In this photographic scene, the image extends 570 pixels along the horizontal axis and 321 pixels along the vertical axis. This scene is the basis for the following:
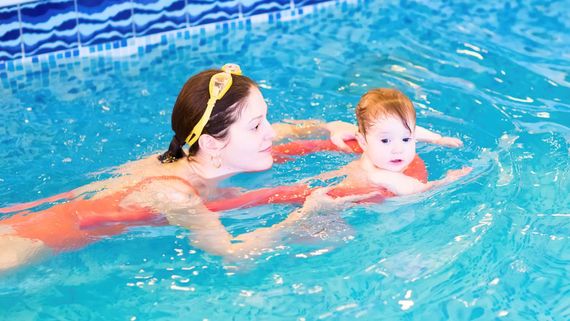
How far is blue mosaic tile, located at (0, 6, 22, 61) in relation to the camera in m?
6.69

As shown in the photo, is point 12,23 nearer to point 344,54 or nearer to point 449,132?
point 344,54

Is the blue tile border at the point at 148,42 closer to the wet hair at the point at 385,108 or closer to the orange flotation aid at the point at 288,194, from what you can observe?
the orange flotation aid at the point at 288,194

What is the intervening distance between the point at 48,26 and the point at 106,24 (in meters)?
0.43

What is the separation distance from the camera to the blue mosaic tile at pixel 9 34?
6.69 metres

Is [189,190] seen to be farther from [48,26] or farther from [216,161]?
[48,26]

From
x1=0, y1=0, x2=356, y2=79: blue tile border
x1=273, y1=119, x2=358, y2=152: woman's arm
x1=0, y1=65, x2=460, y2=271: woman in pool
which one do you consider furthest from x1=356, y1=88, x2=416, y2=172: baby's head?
x1=0, y1=0, x2=356, y2=79: blue tile border

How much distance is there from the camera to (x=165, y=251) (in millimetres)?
4184

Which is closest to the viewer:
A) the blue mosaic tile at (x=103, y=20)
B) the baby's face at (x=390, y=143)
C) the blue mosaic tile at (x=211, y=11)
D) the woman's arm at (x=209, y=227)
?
the woman's arm at (x=209, y=227)

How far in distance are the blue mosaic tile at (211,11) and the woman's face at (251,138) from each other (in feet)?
10.2

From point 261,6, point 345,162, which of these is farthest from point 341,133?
point 261,6

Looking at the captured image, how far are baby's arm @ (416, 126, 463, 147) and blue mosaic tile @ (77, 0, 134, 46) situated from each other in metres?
3.00

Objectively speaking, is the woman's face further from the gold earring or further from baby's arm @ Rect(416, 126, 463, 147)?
baby's arm @ Rect(416, 126, 463, 147)

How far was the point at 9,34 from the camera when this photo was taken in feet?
22.2

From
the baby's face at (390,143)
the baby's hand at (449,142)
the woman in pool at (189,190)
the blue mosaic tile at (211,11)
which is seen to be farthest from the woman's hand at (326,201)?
the blue mosaic tile at (211,11)
